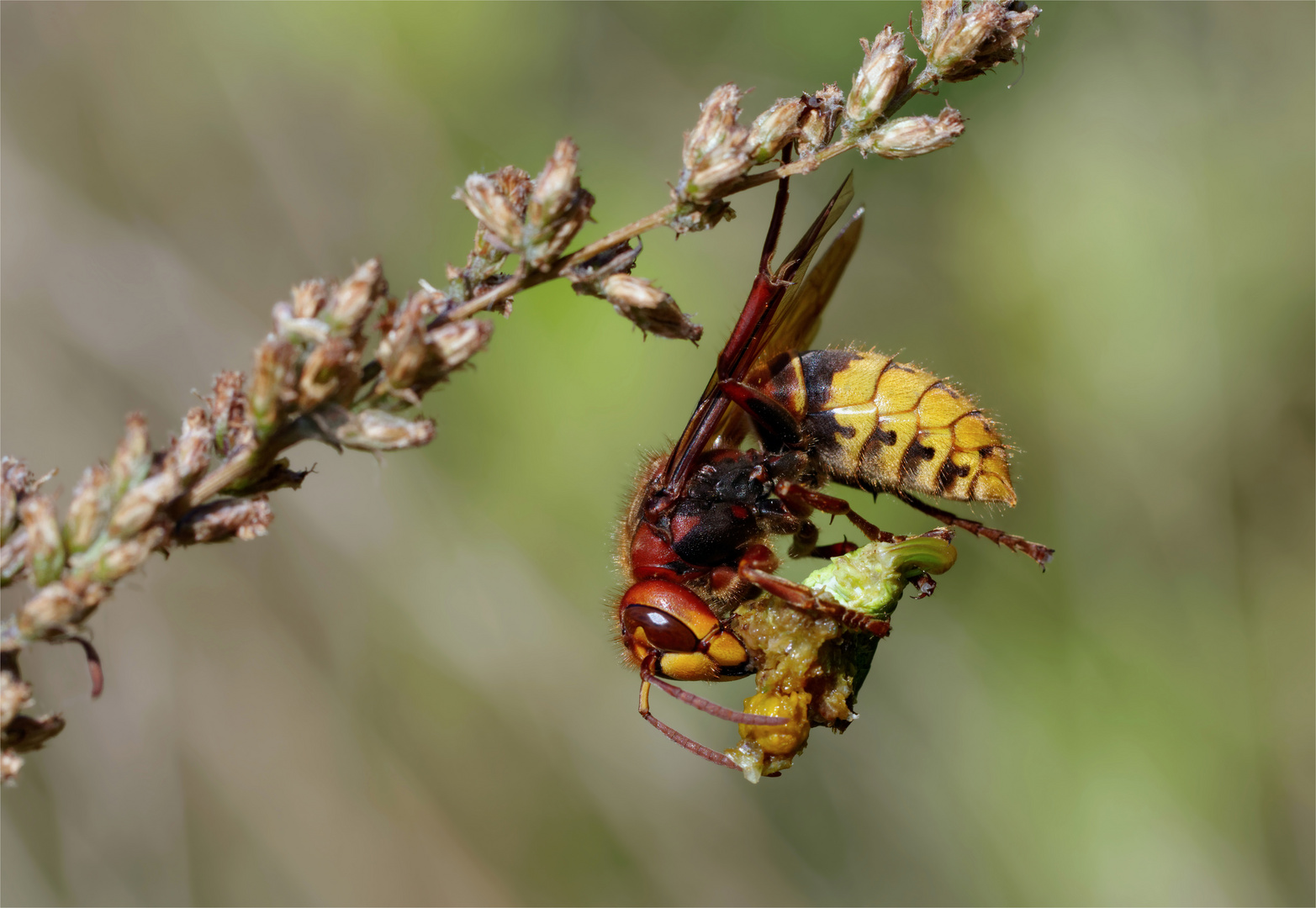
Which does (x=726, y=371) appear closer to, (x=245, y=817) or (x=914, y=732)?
(x=914, y=732)

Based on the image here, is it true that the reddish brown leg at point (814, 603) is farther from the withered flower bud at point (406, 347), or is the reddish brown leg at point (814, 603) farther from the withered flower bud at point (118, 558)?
the withered flower bud at point (118, 558)

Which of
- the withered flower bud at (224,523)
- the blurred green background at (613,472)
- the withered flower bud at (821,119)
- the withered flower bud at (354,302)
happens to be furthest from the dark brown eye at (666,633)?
the blurred green background at (613,472)

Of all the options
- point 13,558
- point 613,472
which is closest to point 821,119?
point 13,558

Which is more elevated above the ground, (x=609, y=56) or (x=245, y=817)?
(x=609, y=56)

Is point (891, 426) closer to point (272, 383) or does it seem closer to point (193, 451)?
point (272, 383)

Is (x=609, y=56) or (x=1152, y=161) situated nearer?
(x=1152, y=161)

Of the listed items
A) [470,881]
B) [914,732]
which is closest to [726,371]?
[914,732]
